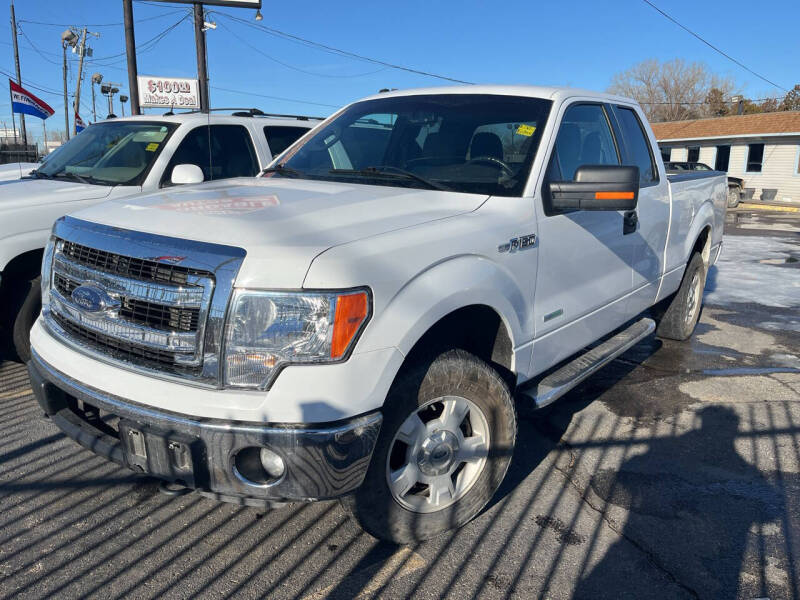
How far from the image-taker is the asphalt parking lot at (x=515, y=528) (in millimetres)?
2629

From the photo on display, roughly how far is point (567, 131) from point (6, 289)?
3.81 metres

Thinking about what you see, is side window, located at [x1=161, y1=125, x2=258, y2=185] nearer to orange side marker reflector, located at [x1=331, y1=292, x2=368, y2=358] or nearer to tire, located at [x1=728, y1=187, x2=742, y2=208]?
orange side marker reflector, located at [x1=331, y1=292, x2=368, y2=358]

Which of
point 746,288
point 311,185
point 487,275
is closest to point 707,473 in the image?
point 487,275

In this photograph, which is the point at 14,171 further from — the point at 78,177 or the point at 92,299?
the point at 92,299

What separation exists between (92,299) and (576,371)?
2505mm

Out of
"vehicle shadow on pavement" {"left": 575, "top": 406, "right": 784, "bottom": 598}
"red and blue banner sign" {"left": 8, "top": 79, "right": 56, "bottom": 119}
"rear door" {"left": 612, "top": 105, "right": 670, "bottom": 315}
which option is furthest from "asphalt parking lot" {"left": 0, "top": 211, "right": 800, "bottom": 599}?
"red and blue banner sign" {"left": 8, "top": 79, "right": 56, "bottom": 119}

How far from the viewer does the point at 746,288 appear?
347 inches

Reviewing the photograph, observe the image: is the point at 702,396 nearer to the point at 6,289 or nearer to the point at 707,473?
the point at 707,473

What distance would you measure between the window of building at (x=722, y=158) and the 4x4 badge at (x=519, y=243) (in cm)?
3181

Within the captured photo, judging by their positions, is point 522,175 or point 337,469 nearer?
point 337,469

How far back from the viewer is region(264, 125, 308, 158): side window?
6.33 meters

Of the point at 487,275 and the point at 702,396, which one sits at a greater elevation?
the point at 487,275

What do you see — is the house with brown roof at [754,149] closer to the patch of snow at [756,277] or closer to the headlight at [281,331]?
the patch of snow at [756,277]

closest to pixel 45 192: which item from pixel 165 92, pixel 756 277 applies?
pixel 756 277
